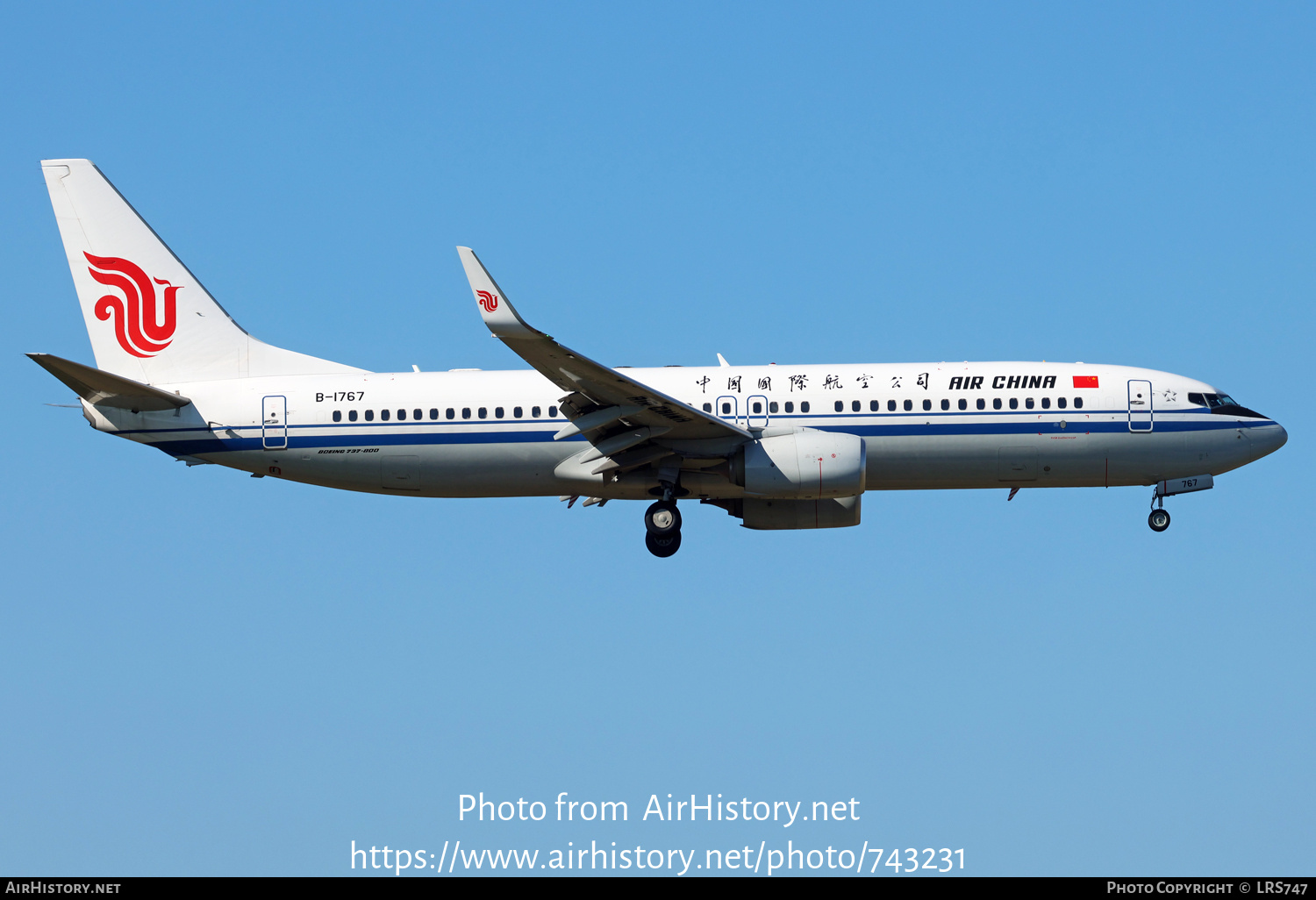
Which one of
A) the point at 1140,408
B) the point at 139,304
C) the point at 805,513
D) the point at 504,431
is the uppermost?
the point at 139,304

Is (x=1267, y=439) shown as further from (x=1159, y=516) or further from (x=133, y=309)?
(x=133, y=309)

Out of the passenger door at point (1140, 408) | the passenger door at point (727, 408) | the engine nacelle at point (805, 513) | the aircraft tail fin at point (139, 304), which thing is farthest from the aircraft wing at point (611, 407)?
the passenger door at point (1140, 408)

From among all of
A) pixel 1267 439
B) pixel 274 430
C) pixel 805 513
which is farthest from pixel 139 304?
pixel 1267 439

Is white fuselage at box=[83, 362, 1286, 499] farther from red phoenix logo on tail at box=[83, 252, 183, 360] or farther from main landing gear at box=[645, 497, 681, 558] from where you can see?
red phoenix logo on tail at box=[83, 252, 183, 360]

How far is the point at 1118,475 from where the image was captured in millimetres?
34469

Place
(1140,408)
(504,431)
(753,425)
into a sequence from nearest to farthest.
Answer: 1. (753,425)
2. (504,431)
3. (1140,408)

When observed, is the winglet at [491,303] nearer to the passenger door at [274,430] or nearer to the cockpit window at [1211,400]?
the passenger door at [274,430]

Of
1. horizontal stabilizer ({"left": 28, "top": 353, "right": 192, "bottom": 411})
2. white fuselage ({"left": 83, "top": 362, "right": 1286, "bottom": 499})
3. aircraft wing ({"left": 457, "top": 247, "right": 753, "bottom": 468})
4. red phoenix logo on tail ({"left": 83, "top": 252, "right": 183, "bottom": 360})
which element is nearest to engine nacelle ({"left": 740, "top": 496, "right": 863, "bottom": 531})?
white fuselage ({"left": 83, "top": 362, "right": 1286, "bottom": 499})

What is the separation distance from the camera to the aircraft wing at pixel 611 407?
95.3ft

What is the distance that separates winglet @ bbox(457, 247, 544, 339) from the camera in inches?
1081

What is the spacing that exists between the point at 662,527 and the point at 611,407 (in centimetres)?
345

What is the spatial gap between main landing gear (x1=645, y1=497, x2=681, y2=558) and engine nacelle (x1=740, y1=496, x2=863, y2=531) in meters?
2.55

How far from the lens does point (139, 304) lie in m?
36.4
